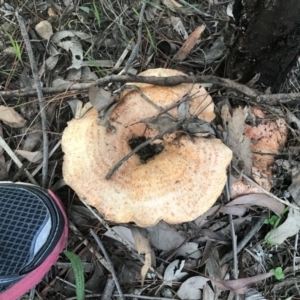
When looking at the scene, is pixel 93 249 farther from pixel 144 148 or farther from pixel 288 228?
pixel 288 228

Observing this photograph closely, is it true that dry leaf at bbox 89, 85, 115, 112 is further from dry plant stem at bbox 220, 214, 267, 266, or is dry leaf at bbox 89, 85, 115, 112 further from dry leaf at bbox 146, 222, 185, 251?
dry plant stem at bbox 220, 214, 267, 266

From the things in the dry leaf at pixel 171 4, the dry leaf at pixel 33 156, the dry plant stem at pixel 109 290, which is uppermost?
the dry leaf at pixel 171 4

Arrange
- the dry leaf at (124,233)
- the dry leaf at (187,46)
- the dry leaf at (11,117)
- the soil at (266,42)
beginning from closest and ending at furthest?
1. the soil at (266,42)
2. the dry leaf at (124,233)
3. the dry leaf at (11,117)
4. the dry leaf at (187,46)

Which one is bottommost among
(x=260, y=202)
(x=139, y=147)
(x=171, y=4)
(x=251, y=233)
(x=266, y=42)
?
(x=251, y=233)

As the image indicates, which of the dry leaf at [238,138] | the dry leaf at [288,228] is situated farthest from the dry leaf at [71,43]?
the dry leaf at [288,228]

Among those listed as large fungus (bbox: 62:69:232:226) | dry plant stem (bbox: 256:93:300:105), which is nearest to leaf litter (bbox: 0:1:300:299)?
dry plant stem (bbox: 256:93:300:105)

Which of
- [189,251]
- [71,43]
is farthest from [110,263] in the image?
[71,43]

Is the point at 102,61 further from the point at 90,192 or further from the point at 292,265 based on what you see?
the point at 292,265

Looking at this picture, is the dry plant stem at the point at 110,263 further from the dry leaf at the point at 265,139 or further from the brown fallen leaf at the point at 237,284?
the dry leaf at the point at 265,139
